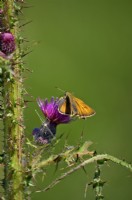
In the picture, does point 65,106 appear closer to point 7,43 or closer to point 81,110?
point 81,110

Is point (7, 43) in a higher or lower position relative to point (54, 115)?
higher

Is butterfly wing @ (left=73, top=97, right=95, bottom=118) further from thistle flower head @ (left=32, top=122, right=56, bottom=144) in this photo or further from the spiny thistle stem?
the spiny thistle stem

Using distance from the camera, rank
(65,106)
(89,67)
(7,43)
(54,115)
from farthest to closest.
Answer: (89,67) → (54,115) → (65,106) → (7,43)

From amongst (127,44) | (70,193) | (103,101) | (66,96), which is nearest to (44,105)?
(66,96)

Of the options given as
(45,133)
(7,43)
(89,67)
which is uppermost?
(89,67)

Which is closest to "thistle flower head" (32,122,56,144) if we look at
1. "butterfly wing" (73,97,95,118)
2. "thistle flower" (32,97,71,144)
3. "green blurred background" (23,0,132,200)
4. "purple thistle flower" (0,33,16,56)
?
"thistle flower" (32,97,71,144)

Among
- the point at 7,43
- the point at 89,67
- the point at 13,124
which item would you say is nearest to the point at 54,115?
the point at 13,124
